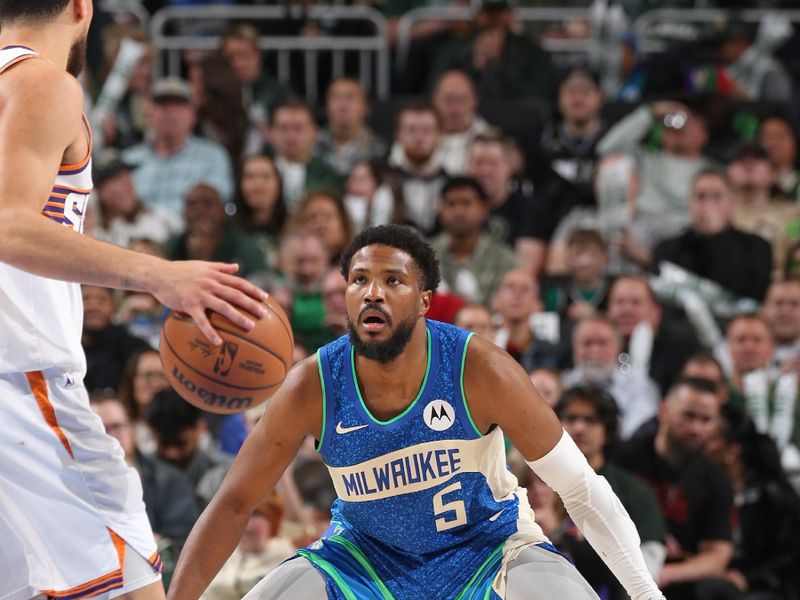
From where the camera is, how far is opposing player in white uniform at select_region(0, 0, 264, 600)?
2.93m

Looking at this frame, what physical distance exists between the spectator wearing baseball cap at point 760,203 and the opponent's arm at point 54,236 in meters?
6.31

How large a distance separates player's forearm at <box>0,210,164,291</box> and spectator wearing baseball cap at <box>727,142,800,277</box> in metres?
6.41

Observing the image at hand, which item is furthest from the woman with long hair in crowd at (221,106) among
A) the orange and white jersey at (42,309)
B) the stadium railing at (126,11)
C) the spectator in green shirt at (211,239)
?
the orange and white jersey at (42,309)

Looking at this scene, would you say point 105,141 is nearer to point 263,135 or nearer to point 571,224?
point 263,135

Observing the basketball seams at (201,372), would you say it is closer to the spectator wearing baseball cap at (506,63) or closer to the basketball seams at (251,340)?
the basketball seams at (251,340)

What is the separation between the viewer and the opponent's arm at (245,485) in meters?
3.87

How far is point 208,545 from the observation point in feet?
12.7

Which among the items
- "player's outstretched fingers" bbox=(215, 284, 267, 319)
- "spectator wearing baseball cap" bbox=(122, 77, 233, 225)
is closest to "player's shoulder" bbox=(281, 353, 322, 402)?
"player's outstretched fingers" bbox=(215, 284, 267, 319)

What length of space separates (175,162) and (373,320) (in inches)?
217

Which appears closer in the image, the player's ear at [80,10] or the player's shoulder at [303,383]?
the player's ear at [80,10]

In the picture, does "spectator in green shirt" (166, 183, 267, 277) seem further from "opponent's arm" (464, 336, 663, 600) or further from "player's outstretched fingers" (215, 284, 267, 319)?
"player's outstretched fingers" (215, 284, 267, 319)

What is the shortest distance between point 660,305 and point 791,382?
40.8 inches

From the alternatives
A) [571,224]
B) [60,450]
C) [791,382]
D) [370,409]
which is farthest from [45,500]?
[571,224]

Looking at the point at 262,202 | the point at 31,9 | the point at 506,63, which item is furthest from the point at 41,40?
the point at 506,63
